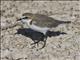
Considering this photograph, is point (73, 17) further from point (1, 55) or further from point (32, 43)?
point (1, 55)

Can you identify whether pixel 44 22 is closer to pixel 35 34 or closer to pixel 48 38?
pixel 48 38

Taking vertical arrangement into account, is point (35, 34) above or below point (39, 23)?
below

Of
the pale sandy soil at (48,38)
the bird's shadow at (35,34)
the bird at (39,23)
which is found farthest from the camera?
the bird's shadow at (35,34)

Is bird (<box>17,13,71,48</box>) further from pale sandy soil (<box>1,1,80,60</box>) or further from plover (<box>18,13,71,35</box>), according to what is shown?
pale sandy soil (<box>1,1,80,60</box>)

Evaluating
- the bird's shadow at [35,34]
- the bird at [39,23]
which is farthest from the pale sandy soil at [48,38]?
the bird at [39,23]

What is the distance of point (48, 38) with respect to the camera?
31.9 feet

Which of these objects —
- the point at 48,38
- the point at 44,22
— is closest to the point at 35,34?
the point at 48,38

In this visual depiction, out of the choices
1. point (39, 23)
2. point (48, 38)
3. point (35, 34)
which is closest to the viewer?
point (39, 23)

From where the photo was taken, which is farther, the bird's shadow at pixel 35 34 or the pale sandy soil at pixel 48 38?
the bird's shadow at pixel 35 34

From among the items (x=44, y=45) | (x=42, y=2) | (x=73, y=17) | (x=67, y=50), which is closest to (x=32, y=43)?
(x=44, y=45)

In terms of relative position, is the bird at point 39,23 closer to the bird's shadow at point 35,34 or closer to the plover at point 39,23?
the plover at point 39,23

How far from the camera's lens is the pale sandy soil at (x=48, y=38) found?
8.75 meters

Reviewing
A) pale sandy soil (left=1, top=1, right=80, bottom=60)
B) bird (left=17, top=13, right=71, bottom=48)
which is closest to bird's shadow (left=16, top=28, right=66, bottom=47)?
pale sandy soil (left=1, top=1, right=80, bottom=60)

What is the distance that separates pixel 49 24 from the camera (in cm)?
909
